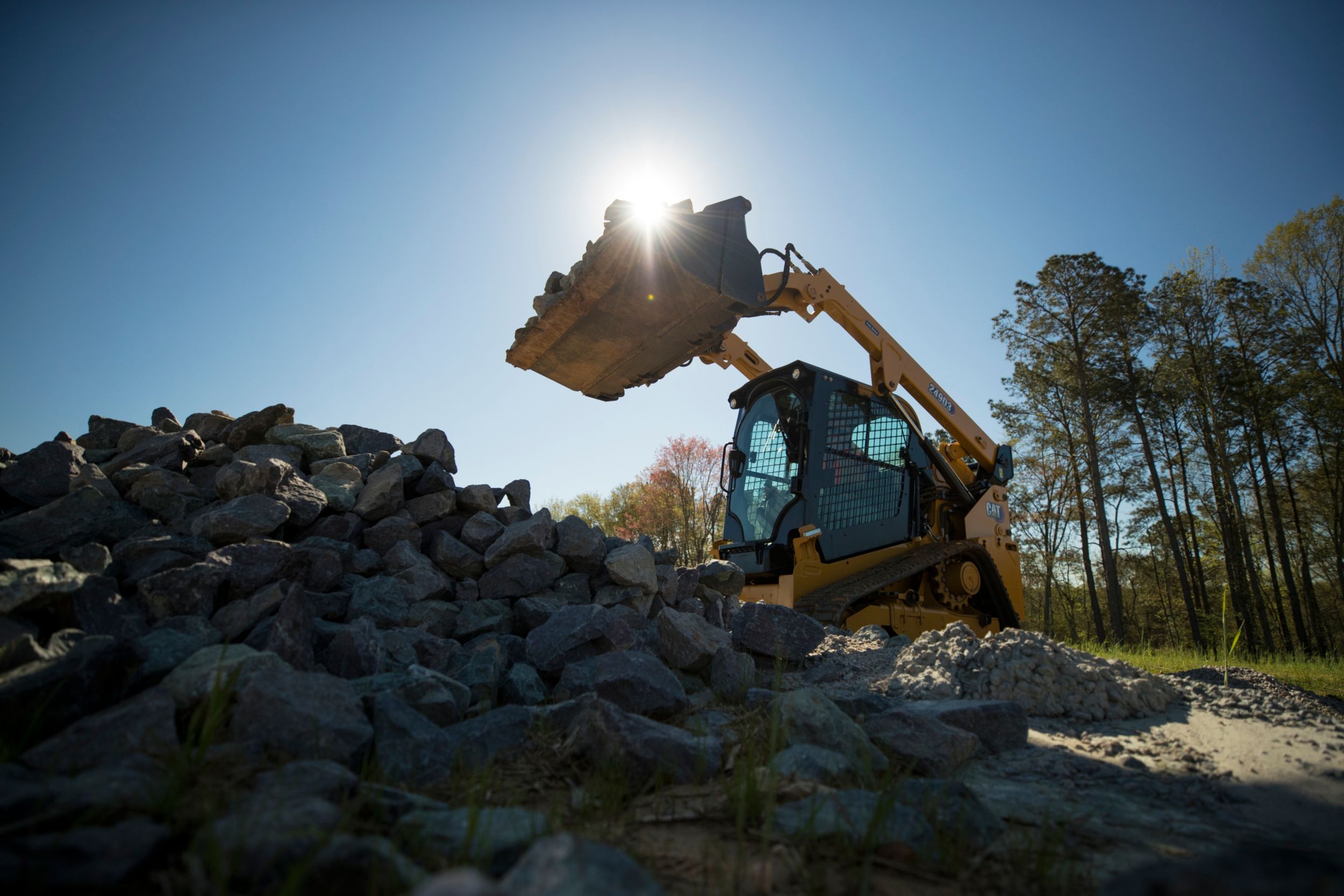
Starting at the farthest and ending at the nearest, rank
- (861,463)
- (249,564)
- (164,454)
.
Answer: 1. (861,463)
2. (164,454)
3. (249,564)

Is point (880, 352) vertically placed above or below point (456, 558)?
above

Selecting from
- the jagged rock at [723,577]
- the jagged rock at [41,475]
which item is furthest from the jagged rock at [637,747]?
the jagged rock at [41,475]

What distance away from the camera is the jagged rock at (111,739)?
1648 millimetres

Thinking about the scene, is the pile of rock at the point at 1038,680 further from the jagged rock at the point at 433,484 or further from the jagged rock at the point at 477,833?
the jagged rock at the point at 433,484

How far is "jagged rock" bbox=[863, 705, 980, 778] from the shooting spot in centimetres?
243

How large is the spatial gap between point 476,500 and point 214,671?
7.86 feet

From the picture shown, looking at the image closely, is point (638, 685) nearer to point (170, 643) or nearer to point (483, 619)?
point (483, 619)

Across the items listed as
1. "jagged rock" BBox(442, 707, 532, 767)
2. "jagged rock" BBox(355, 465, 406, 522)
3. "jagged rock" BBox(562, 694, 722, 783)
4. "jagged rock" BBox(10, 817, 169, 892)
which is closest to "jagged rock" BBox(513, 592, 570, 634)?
"jagged rock" BBox(355, 465, 406, 522)

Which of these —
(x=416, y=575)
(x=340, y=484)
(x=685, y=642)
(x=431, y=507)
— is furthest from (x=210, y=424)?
(x=685, y=642)

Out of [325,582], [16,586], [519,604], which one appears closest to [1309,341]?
[519,604]

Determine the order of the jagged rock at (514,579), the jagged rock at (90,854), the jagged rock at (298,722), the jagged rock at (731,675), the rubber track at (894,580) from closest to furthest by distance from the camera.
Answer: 1. the jagged rock at (90,854)
2. the jagged rock at (298,722)
3. the jagged rock at (731,675)
4. the jagged rock at (514,579)
5. the rubber track at (894,580)

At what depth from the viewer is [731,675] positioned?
3.47 meters

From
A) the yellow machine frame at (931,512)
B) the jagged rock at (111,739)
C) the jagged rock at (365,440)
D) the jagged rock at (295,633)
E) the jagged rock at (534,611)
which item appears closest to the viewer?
the jagged rock at (111,739)

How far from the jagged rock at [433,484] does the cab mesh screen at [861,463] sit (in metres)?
3.84
